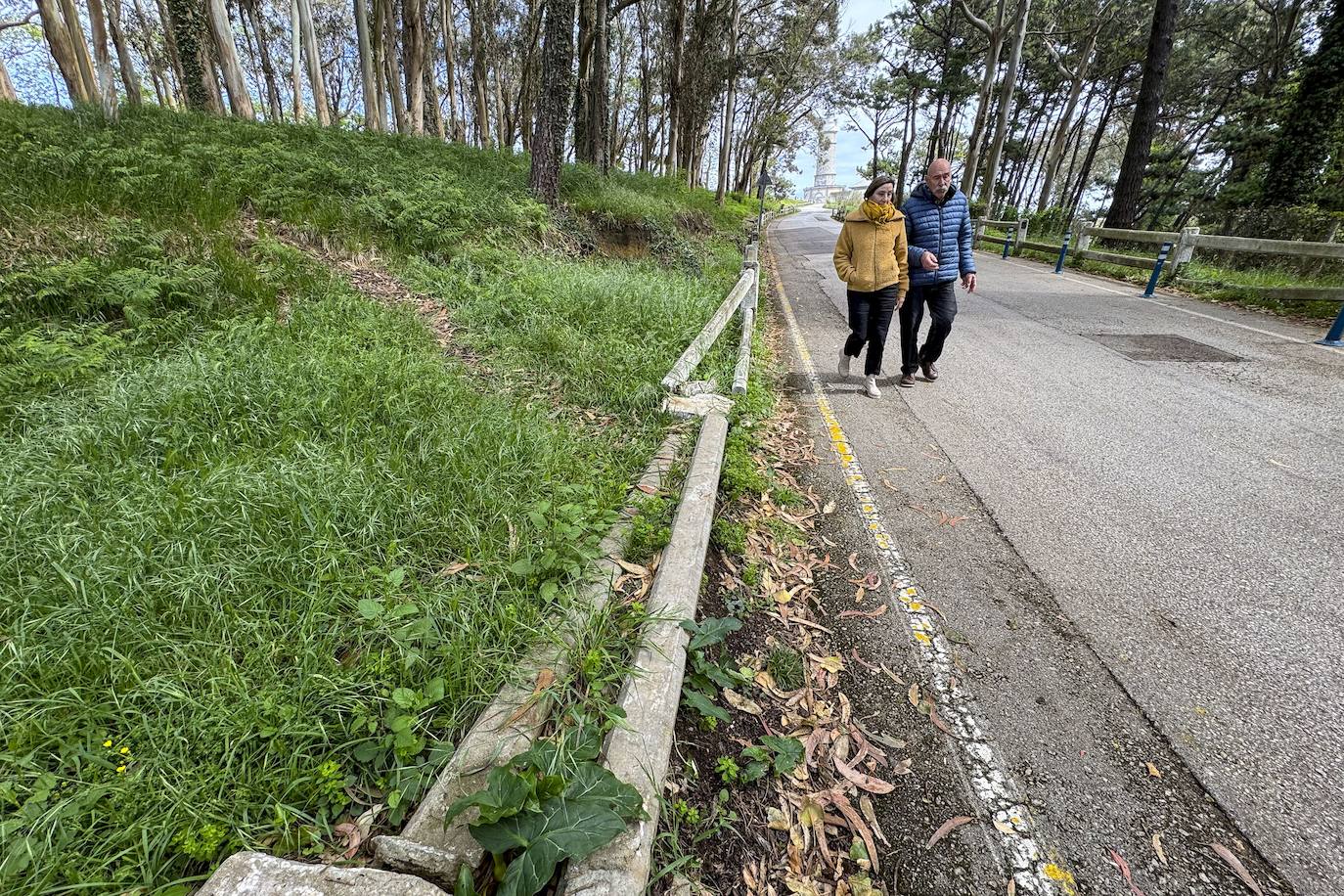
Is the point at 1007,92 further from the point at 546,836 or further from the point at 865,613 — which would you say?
the point at 546,836

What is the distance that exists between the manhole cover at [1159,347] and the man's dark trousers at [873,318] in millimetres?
3372

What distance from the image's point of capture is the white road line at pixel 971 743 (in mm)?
1694

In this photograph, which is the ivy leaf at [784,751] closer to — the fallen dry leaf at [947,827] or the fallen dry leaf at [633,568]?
the fallen dry leaf at [947,827]

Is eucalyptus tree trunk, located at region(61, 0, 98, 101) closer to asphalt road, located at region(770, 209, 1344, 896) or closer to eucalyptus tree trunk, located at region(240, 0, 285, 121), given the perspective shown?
eucalyptus tree trunk, located at region(240, 0, 285, 121)

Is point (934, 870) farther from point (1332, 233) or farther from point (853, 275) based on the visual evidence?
point (1332, 233)

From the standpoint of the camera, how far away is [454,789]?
164 centimetres

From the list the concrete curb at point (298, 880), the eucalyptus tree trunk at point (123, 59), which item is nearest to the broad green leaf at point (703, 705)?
the concrete curb at point (298, 880)

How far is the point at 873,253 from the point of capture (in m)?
5.17

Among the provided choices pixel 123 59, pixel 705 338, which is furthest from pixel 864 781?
pixel 123 59

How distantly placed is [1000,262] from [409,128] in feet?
58.8

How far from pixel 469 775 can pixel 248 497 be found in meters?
1.92

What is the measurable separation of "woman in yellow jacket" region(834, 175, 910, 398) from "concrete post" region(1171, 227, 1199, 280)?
29.9 feet

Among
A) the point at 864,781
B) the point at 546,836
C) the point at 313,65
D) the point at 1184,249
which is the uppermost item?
the point at 313,65

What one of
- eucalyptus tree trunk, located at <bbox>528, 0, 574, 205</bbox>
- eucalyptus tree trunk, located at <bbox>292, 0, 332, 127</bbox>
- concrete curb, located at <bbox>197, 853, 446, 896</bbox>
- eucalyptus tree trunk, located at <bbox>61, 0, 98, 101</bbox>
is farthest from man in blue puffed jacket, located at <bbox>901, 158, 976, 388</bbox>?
eucalyptus tree trunk, located at <bbox>292, 0, 332, 127</bbox>
